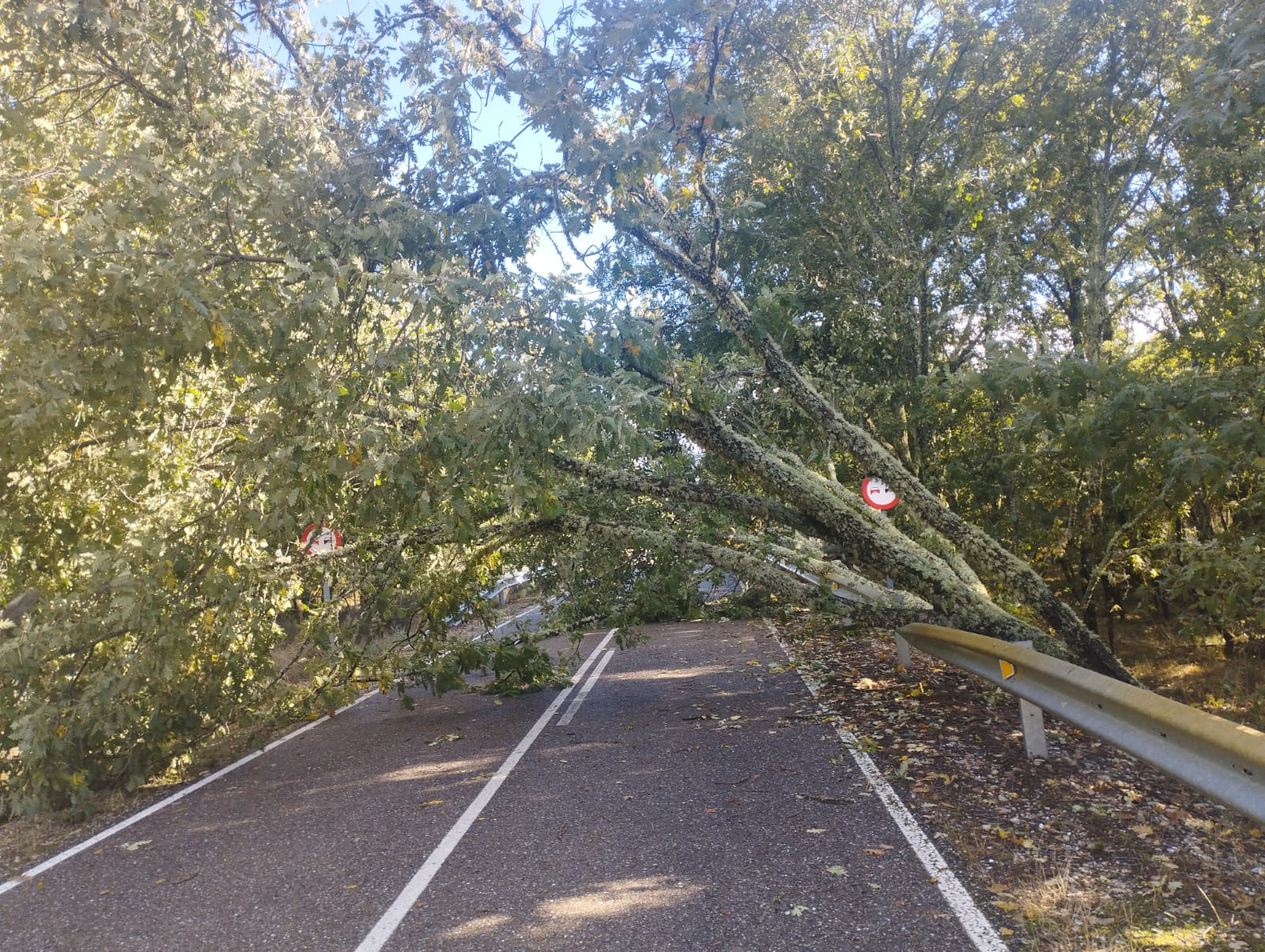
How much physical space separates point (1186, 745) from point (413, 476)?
4.76m

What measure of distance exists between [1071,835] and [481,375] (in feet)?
14.7

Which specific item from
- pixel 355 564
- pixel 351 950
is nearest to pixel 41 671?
pixel 355 564

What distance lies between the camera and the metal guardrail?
12.1 ft

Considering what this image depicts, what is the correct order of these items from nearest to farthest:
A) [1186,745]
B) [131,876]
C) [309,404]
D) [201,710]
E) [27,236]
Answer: [1186,745]
[27,236]
[131,876]
[309,404]
[201,710]

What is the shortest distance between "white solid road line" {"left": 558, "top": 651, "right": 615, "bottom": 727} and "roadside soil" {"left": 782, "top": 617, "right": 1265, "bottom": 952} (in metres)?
2.89

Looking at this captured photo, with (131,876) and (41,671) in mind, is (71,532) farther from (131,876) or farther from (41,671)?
(131,876)

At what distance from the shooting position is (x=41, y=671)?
24.4 ft

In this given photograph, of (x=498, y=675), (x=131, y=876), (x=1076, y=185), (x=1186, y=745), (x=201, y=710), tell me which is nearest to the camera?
(x=1186, y=745)

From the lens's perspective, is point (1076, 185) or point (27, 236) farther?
point (1076, 185)

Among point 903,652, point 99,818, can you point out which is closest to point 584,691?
point 903,652

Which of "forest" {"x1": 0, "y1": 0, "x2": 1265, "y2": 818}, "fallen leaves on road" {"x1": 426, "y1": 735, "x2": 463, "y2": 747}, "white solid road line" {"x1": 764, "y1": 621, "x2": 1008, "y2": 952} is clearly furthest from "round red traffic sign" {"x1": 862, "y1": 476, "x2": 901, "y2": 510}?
"fallen leaves on road" {"x1": 426, "y1": 735, "x2": 463, "y2": 747}

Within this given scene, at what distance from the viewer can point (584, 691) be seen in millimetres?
11320

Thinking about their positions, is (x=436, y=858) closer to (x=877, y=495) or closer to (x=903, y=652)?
(x=903, y=652)

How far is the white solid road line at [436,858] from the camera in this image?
441 centimetres
